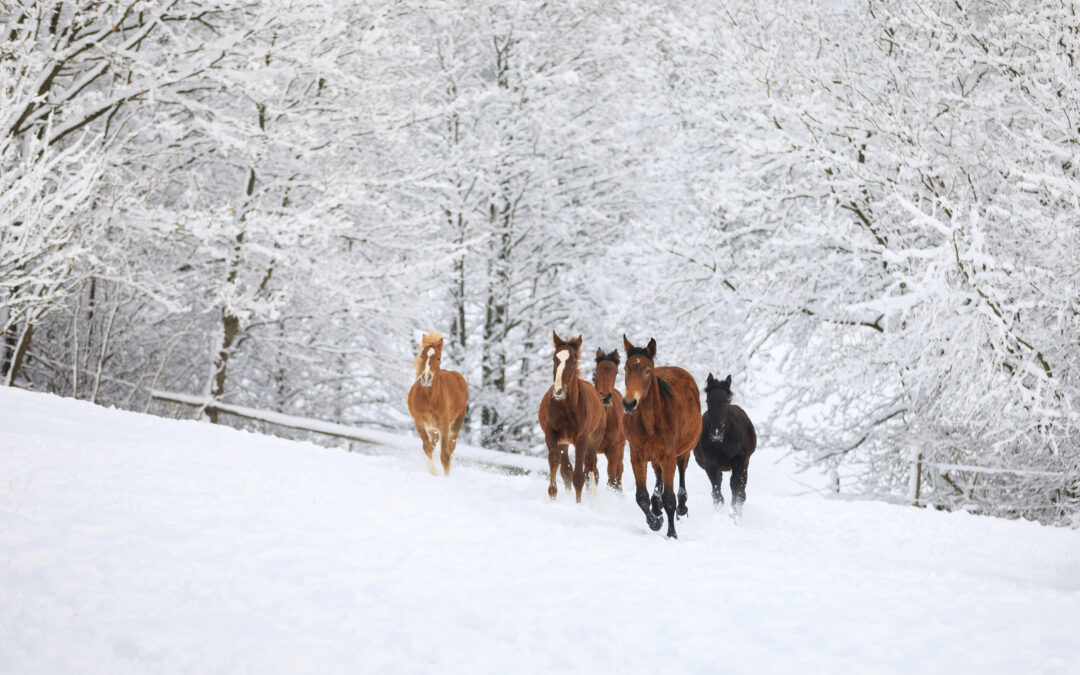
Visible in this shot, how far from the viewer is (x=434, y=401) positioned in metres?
7.73

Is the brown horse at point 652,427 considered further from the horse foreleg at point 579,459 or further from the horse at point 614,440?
the horse foreleg at point 579,459

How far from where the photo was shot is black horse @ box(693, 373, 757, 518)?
664 cm

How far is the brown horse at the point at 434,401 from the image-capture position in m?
7.38

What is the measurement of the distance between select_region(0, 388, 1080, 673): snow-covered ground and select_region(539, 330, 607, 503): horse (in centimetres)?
51

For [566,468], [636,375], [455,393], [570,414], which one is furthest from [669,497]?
[455,393]

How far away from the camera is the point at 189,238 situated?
12.0 meters

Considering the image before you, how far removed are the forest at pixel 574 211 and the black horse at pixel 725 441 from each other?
1648 millimetres

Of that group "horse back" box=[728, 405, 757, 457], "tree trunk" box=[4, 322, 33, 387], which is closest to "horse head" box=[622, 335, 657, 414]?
"horse back" box=[728, 405, 757, 457]

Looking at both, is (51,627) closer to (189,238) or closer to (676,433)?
(676,433)

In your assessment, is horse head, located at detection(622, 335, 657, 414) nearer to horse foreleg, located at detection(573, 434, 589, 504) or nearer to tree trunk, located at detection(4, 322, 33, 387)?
horse foreleg, located at detection(573, 434, 589, 504)

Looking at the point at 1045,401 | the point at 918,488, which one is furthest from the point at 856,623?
the point at 918,488

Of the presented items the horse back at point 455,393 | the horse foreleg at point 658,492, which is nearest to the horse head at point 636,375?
the horse foreleg at point 658,492

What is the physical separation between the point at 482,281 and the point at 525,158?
87.8 inches

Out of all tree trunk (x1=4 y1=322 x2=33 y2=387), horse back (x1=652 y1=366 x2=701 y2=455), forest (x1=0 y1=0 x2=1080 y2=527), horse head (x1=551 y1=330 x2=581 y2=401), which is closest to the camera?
horse back (x1=652 y1=366 x2=701 y2=455)
